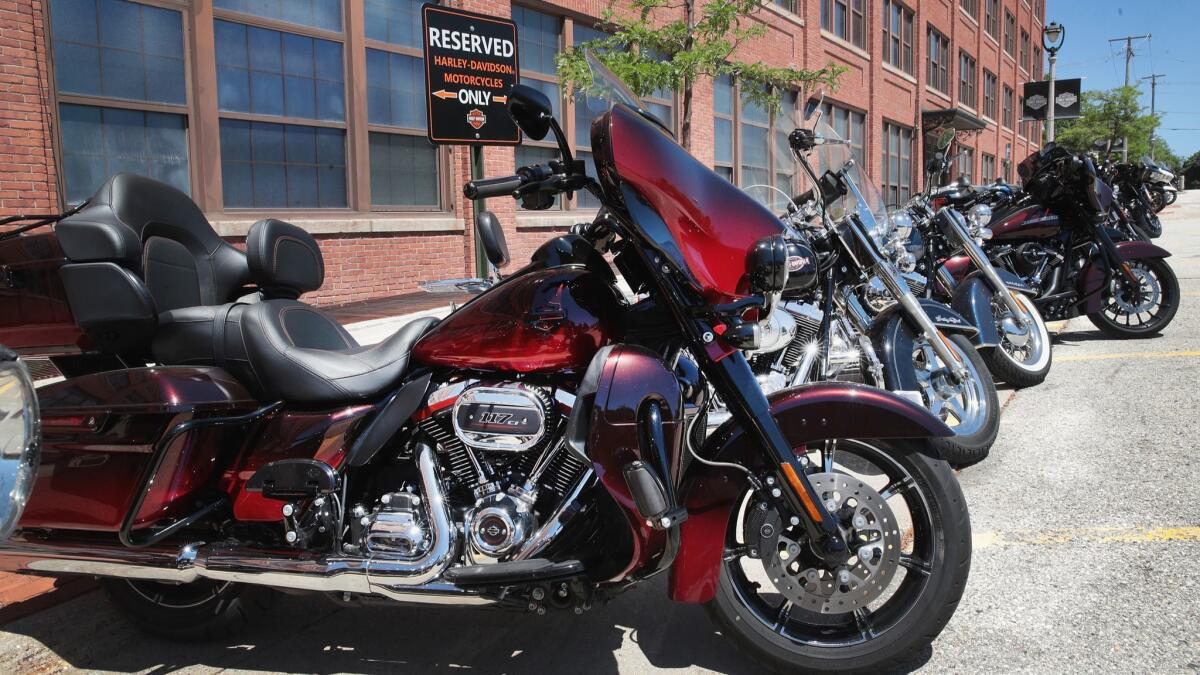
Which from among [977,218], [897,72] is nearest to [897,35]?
[897,72]

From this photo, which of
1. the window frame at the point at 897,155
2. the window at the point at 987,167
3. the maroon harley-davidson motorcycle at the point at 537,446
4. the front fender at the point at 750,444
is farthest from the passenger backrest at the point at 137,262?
the window at the point at 987,167

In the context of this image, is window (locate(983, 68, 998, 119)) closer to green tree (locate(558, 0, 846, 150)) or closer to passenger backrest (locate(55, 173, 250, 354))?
green tree (locate(558, 0, 846, 150))

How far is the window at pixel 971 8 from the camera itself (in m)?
33.8

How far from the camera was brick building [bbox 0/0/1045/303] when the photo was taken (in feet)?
24.2

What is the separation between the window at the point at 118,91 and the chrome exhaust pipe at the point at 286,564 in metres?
6.13

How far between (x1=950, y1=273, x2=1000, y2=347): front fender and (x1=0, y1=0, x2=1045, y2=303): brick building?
135cm

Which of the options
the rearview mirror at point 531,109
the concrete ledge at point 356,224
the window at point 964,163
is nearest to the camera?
the rearview mirror at point 531,109

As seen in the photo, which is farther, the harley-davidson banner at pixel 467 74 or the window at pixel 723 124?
the window at pixel 723 124

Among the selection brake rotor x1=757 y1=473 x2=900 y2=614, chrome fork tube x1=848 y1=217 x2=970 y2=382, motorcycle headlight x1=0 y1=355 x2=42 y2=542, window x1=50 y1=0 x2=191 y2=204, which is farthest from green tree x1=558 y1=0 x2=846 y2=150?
motorcycle headlight x1=0 y1=355 x2=42 y2=542

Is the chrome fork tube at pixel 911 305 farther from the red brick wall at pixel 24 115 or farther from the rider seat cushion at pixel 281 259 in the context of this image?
the red brick wall at pixel 24 115

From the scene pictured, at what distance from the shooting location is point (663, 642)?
2846mm

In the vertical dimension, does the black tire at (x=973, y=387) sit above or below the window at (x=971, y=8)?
below

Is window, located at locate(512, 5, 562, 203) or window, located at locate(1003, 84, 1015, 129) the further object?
window, located at locate(1003, 84, 1015, 129)

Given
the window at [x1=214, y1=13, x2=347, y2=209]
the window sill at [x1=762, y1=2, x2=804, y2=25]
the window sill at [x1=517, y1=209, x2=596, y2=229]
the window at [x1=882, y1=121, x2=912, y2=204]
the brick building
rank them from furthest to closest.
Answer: the window at [x1=882, y1=121, x2=912, y2=204]
the window sill at [x1=762, y1=2, x2=804, y2=25]
the window sill at [x1=517, y1=209, x2=596, y2=229]
the window at [x1=214, y1=13, x2=347, y2=209]
the brick building
